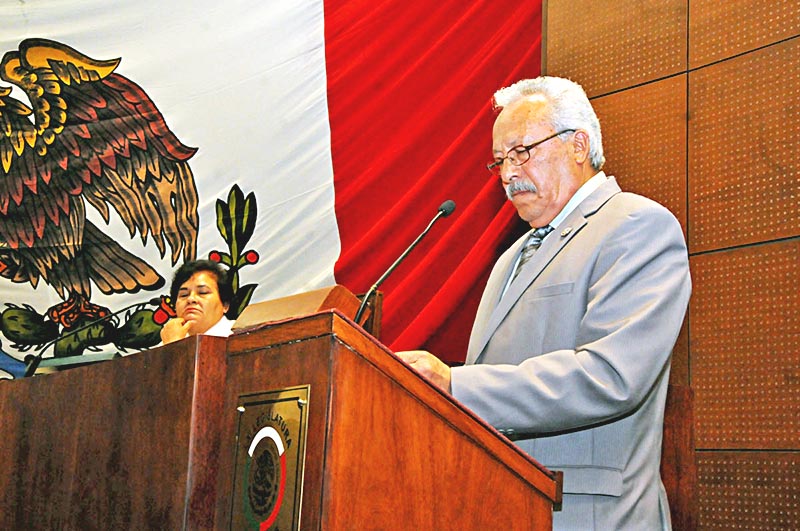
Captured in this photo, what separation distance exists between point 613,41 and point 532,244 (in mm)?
1610

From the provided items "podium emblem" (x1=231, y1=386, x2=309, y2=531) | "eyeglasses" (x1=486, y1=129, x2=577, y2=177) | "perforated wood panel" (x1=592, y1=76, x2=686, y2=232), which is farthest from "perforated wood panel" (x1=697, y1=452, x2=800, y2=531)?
"podium emblem" (x1=231, y1=386, x2=309, y2=531)

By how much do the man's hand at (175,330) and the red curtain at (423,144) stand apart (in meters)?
0.62

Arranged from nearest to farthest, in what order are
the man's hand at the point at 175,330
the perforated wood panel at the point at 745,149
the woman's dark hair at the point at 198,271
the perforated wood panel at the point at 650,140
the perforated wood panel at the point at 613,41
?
the perforated wood panel at the point at 745,149 → the perforated wood panel at the point at 650,140 → the perforated wood panel at the point at 613,41 → the man's hand at the point at 175,330 → the woman's dark hair at the point at 198,271

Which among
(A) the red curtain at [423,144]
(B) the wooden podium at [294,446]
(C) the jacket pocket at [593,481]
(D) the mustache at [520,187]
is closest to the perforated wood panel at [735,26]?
(A) the red curtain at [423,144]

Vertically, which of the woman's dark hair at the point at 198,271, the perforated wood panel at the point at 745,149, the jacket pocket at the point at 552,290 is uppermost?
the perforated wood panel at the point at 745,149

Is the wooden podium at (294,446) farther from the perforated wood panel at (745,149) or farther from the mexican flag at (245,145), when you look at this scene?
the mexican flag at (245,145)

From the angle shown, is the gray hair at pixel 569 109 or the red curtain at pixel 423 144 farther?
the red curtain at pixel 423 144

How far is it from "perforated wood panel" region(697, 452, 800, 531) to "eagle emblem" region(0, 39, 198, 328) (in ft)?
7.24

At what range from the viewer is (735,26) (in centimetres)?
341

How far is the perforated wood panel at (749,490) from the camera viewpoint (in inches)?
119

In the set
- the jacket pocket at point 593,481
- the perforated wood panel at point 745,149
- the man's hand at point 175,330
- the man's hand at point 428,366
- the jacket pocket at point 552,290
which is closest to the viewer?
the man's hand at point 428,366

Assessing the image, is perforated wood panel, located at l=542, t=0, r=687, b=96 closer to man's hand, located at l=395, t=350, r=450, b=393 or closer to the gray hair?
the gray hair

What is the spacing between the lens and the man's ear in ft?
8.16

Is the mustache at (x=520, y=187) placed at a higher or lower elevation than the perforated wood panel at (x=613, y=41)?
lower
